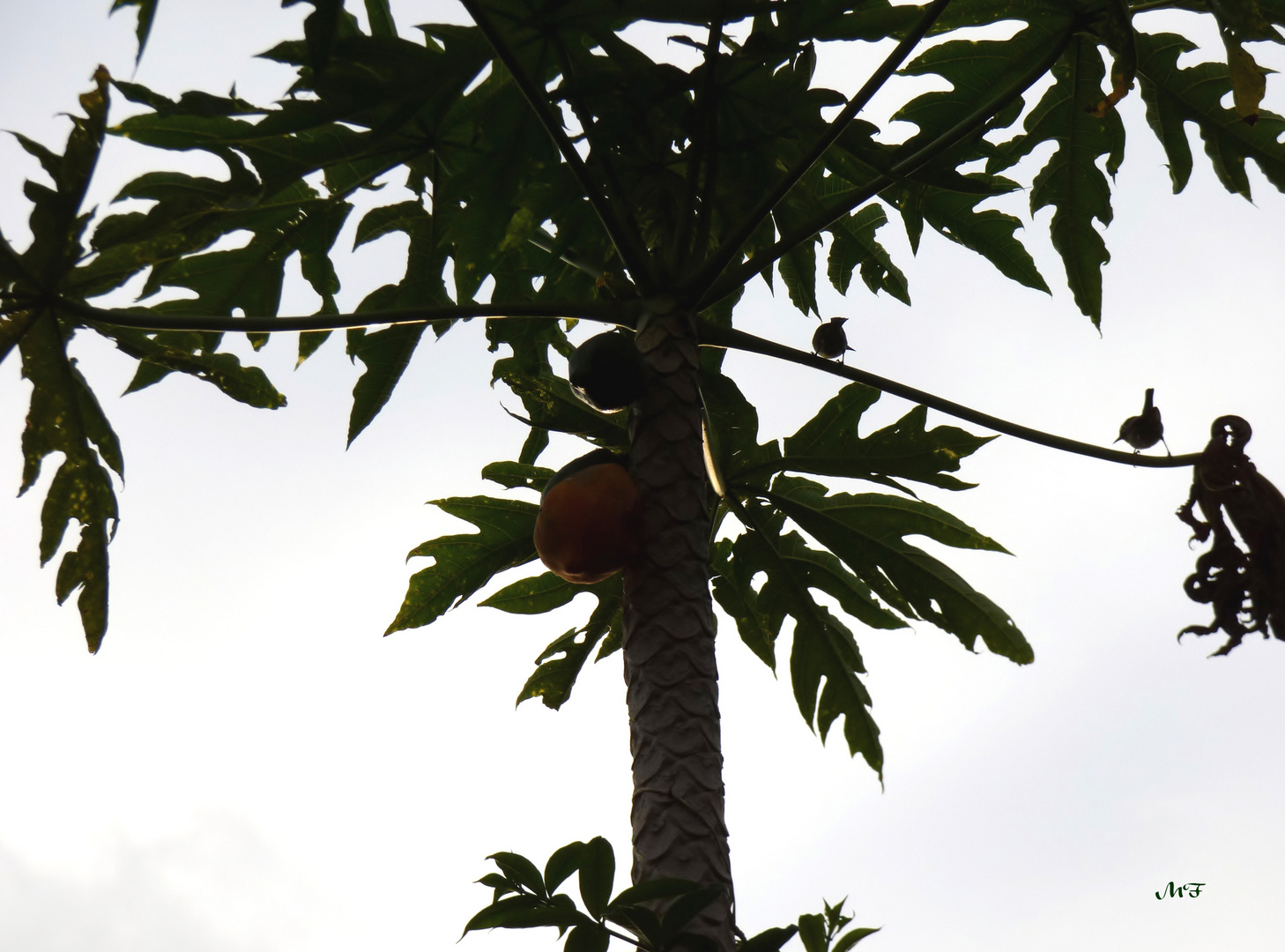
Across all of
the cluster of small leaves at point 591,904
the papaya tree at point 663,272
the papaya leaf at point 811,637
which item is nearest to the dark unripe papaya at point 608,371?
the papaya tree at point 663,272

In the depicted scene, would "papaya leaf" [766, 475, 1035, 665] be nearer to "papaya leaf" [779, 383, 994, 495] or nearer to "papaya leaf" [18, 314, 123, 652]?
"papaya leaf" [779, 383, 994, 495]

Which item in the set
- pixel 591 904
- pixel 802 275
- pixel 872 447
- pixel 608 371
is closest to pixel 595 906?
pixel 591 904

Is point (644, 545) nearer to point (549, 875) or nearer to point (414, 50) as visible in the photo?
point (549, 875)

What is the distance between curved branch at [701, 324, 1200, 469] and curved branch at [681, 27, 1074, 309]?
101 mm

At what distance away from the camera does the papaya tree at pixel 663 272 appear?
7.88 feet

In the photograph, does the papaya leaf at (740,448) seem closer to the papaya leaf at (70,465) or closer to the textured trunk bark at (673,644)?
the textured trunk bark at (673,644)

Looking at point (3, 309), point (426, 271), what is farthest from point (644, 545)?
point (3, 309)

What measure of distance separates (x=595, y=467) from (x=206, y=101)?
3.51 feet

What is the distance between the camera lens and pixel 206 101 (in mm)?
2482

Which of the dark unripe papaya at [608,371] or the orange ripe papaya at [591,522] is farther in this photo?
the dark unripe papaya at [608,371]

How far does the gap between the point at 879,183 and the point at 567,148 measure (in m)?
0.68

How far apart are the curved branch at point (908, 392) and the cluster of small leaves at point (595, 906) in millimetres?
1239

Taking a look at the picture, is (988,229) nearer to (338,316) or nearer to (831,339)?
(831,339)

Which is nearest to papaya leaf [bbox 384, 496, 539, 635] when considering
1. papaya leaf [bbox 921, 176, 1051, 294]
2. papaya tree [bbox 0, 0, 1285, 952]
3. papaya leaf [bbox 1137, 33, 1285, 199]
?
papaya tree [bbox 0, 0, 1285, 952]
